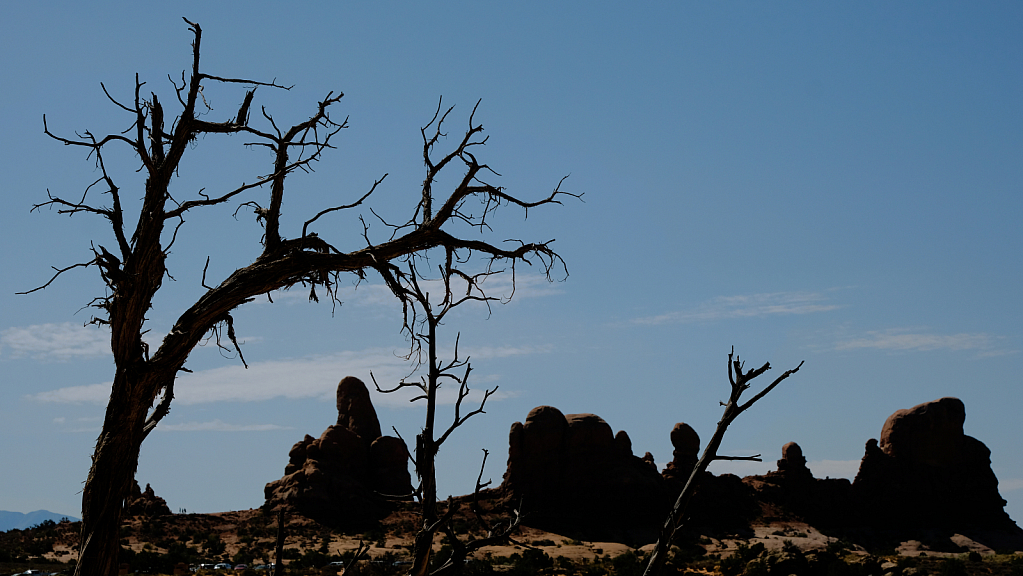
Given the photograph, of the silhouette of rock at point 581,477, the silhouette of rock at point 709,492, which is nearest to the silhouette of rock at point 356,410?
the silhouette of rock at point 581,477

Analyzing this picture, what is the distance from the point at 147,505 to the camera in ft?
148

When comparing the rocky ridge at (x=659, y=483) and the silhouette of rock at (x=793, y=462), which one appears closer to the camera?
the rocky ridge at (x=659, y=483)

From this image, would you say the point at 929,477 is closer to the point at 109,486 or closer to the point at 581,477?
the point at 581,477

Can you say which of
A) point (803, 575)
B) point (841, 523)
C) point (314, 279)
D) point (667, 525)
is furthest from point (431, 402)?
point (841, 523)

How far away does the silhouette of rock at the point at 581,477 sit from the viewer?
47.6 metres

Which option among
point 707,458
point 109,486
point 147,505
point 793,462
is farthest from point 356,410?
point 707,458

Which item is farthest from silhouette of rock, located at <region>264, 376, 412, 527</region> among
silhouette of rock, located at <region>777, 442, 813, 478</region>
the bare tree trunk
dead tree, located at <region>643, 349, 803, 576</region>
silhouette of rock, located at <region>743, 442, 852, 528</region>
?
dead tree, located at <region>643, 349, 803, 576</region>

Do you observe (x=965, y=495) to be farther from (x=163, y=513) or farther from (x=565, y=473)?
(x=163, y=513)

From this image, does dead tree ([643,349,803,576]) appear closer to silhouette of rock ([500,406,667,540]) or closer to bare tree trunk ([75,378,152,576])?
bare tree trunk ([75,378,152,576])

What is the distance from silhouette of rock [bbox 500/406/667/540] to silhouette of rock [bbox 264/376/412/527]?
7030mm

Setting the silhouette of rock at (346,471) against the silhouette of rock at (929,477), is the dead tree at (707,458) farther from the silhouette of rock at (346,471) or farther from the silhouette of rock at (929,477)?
the silhouette of rock at (929,477)

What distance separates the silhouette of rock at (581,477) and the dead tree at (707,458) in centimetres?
4458

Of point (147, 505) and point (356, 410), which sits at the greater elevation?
point (356, 410)

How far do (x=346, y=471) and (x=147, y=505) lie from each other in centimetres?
1050
